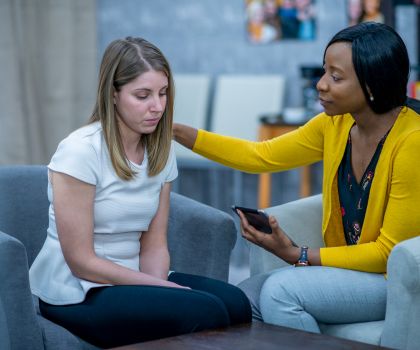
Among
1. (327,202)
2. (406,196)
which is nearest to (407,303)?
(406,196)

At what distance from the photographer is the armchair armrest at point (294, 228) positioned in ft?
8.45

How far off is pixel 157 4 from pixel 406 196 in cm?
352

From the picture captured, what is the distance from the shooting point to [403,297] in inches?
81.7

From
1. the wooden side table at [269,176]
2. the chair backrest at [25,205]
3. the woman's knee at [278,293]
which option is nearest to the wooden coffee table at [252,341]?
the woman's knee at [278,293]

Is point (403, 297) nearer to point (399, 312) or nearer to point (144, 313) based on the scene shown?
point (399, 312)

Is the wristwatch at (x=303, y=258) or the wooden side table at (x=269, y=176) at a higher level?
the wristwatch at (x=303, y=258)

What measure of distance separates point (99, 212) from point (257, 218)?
42 centimetres

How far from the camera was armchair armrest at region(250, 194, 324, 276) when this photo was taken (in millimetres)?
2574

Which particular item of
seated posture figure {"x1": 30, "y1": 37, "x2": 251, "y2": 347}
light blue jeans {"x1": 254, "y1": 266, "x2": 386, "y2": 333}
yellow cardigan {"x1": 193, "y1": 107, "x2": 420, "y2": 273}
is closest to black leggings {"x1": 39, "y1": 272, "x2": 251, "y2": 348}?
seated posture figure {"x1": 30, "y1": 37, "x2": 251, "y2": 347}

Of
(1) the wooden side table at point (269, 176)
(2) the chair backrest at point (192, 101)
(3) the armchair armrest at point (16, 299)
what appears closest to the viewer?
(3) the armchair armrest at point (16, 299)

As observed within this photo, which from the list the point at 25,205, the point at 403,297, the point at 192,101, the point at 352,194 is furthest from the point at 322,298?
the point at 192,101

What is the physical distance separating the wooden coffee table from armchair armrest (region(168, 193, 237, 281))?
20.2 inches

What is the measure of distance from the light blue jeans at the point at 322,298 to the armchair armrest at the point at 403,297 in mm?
103

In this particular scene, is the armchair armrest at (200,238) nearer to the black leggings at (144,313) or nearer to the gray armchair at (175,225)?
the gray armchair at (175,225)
